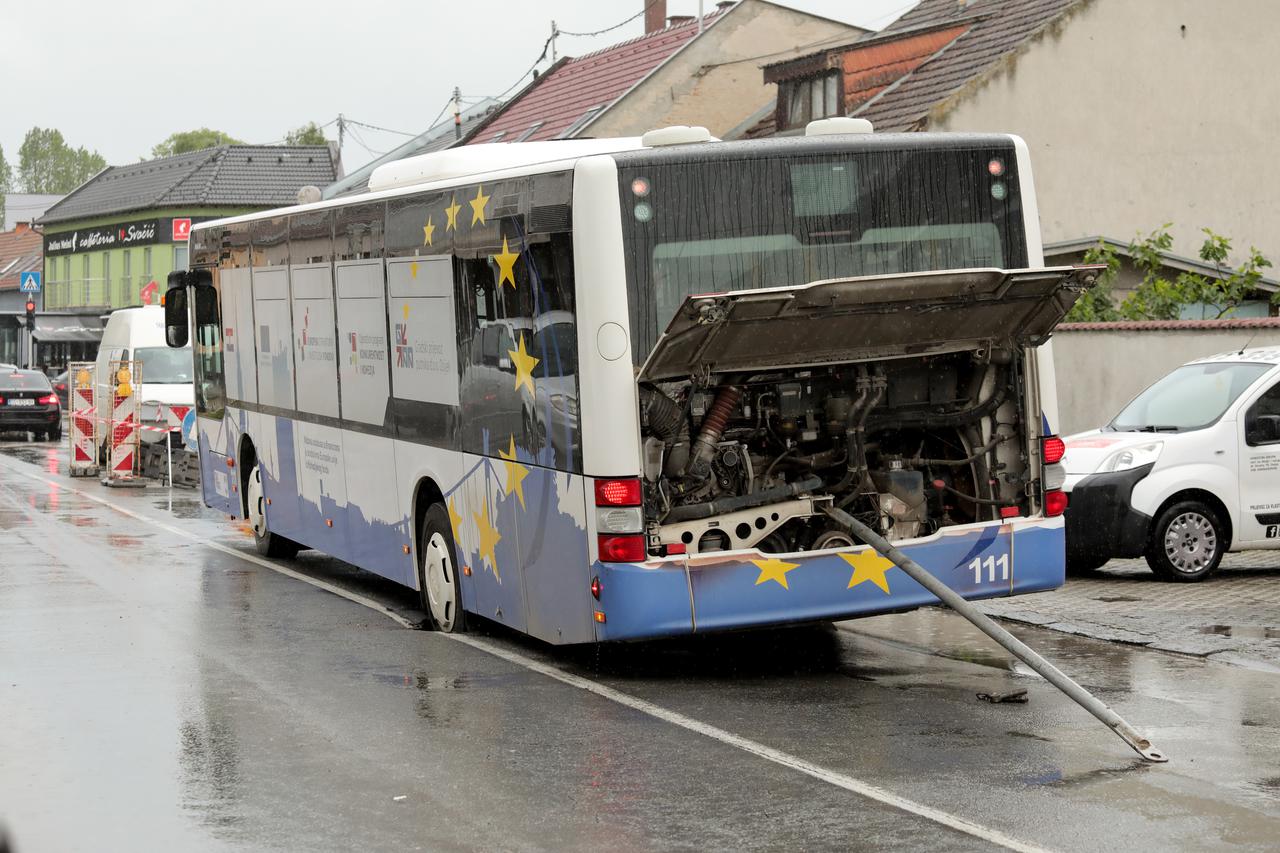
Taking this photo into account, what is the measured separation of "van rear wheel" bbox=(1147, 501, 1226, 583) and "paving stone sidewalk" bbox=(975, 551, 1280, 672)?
134 millimetres

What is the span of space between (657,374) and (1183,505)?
665 centimetres

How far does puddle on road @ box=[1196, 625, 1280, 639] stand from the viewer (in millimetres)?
11656

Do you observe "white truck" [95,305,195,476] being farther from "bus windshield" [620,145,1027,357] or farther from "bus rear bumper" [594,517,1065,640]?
"bus rear bumper" [594,517,1065,640]

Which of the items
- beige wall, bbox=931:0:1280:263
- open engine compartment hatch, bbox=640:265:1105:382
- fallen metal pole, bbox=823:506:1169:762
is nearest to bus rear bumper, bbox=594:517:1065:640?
fallen metal pole, bbox=823:506:1169:762

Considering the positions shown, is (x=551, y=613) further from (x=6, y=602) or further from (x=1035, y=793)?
(x=6, y=602)

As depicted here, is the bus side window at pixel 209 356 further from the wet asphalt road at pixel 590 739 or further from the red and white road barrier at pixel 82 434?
the red and white road barrier at pixel 82 434

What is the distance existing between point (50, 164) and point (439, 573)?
161 meters

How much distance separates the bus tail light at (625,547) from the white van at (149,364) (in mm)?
18569

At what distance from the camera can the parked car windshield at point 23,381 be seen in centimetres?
3962

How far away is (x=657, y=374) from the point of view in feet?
30.6

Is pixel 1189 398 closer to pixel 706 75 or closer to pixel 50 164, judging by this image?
pixel 706 75

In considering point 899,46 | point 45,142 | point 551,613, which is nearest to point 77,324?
point 899,46

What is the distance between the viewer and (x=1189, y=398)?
15.2 metres

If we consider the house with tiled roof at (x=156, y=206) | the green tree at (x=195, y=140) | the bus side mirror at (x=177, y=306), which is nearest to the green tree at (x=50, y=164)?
the green tree at (x=195, y=140)
